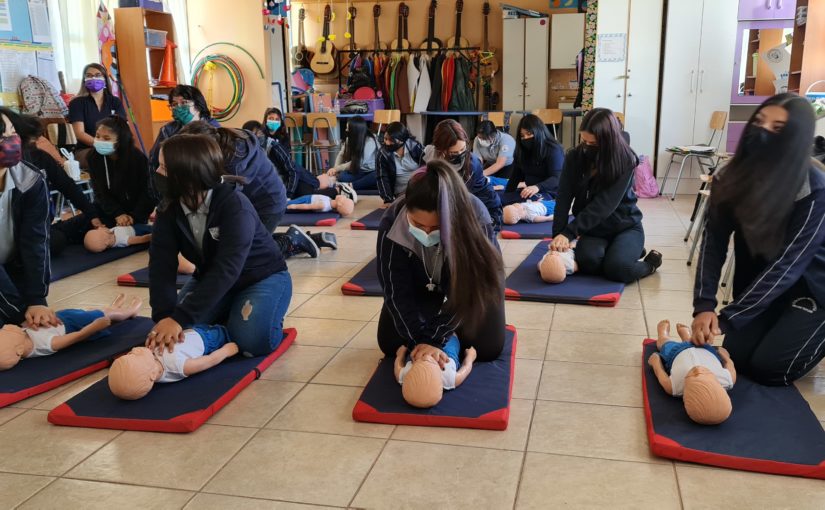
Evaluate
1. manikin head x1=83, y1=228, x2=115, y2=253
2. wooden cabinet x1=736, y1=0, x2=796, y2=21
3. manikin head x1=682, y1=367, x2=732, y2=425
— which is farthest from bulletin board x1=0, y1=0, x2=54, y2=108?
wooden cabinet x1=736, y1=0, x2=796, y2=21

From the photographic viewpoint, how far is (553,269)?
399cm

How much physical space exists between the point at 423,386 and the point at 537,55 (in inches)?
351

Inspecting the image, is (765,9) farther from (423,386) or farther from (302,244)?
(423,386)

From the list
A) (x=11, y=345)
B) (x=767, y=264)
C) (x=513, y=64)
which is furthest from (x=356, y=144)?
(x=767, y=264)

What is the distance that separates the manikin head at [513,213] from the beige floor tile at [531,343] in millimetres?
2301

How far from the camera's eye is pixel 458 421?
7.98 feet

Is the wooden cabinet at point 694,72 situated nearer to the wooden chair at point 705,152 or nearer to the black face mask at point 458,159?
the wooden chair at point 705,152

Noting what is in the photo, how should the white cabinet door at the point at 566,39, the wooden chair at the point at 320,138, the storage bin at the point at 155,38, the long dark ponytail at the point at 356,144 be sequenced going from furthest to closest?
the white cabinet door at the point at 566,39, the wooden chair at the point at 320,138, the storage bin at the point at 155,38, the long dark ponytail at the point at 356,144

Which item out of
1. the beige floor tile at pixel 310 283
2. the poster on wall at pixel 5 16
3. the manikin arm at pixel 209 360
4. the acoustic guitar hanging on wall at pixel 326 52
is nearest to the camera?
the manikin arm at pixel 209 360

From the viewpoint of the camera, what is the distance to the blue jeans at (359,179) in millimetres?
7605

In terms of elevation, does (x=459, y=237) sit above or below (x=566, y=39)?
below

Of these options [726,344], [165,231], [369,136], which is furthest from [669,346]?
[369,136]

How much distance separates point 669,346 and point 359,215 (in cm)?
414

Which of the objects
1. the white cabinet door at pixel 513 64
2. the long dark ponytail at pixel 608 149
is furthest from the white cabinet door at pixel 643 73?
the long dark ponytail at pixel 608 149
